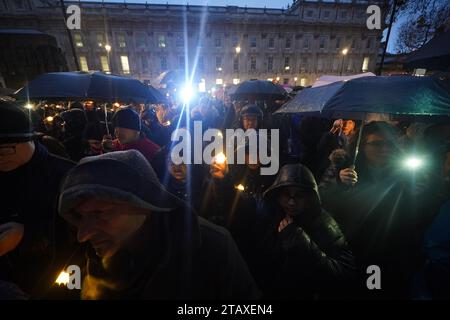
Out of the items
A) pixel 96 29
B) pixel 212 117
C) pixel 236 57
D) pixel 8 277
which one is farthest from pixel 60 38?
pixel 8 277

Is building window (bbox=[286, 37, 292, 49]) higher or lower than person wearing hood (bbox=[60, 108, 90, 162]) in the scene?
higher

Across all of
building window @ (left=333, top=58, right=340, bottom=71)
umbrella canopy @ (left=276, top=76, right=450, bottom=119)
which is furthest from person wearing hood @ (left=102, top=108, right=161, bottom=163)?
building window @ (left=333, top=58, right=340, bottom=71)

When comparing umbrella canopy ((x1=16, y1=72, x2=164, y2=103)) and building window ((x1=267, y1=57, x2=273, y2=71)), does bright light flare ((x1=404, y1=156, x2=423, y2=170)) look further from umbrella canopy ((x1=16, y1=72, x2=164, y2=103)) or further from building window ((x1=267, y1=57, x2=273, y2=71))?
building window ((x1=267, y1=57, x2=273, y2=71))

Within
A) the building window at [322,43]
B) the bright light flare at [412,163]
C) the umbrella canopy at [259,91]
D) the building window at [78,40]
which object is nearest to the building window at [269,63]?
the building window at [322,43]

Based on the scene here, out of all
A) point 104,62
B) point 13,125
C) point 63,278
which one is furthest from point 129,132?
point 104,62

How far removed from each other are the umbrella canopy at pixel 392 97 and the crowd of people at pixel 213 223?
0.42m

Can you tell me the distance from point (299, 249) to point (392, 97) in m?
1.80

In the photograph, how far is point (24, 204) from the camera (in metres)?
1.82

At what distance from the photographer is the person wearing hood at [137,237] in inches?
39.4

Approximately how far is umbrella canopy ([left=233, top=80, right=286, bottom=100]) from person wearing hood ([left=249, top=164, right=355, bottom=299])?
5123 millimetres

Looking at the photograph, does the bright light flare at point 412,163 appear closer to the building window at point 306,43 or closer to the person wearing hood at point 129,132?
the person wearing hood at point 129,132

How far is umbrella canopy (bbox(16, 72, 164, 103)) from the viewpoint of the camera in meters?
3.47

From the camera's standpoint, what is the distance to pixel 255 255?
2264 millimetres
